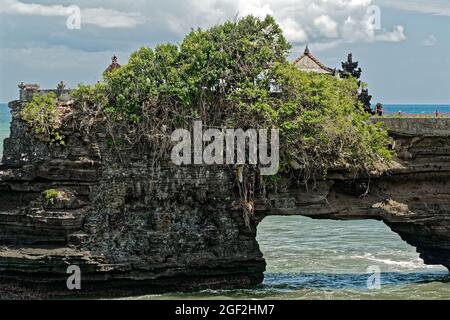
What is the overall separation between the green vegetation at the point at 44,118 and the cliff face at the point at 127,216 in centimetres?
22

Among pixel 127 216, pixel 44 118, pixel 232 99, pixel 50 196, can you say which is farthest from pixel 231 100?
pixel 50 196

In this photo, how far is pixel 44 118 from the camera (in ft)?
66.2

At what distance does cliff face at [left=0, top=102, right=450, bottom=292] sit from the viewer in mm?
19797

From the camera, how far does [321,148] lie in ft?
66.5

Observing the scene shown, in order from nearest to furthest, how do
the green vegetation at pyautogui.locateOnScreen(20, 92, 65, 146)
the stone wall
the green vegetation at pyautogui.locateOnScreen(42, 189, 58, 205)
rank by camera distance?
the green vegetation at pyautogui.locateOnScreen(42, 189, 58, 205) → the green vegetation at pyautogui.locateOnScreen(20, 92, 65, 146) → the stone wall

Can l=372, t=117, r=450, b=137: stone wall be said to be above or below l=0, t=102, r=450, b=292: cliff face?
above

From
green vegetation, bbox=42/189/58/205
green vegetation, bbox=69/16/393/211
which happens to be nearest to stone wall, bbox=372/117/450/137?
green vegetation, bbox=69/16/393/211

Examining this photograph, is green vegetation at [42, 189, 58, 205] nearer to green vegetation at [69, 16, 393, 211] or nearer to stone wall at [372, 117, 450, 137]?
green vegetation at [69, 16, 393, 211]

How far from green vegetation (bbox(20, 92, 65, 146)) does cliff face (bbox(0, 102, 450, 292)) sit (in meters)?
0.22

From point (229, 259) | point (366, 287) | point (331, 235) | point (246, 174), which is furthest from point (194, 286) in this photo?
point (331, 235)

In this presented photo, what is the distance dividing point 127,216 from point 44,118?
2.95 meters

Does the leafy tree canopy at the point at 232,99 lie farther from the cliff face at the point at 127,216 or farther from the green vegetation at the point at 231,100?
the cliff face at the point at 127,216
